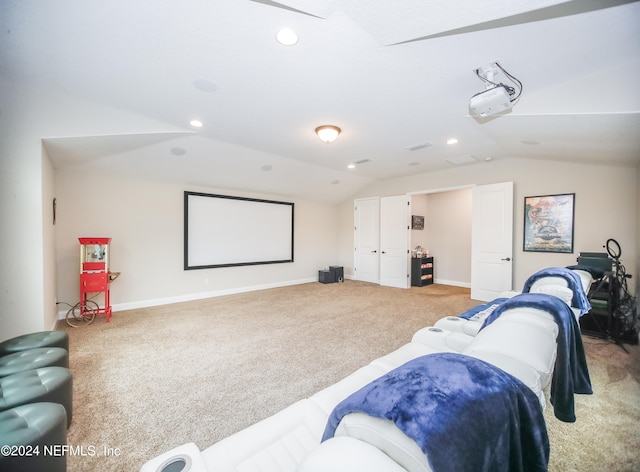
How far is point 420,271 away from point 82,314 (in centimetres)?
684

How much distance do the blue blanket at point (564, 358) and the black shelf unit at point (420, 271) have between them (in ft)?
17.7

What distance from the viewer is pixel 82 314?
3.99m

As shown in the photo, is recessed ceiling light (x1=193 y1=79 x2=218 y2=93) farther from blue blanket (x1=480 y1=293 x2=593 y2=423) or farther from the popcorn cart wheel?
the popcorn cart wheel

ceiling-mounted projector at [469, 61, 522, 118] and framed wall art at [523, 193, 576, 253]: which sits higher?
ceiling-mounted projector at [469, 61, 522, 118]

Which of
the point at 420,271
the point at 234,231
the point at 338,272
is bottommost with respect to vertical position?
the point at 338,272

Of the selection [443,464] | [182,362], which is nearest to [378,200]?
[182,362]

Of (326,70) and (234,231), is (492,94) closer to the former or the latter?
(326,70)

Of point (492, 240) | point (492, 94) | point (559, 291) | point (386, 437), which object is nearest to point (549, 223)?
point (492, 240)

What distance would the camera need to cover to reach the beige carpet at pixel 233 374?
169 centimetres

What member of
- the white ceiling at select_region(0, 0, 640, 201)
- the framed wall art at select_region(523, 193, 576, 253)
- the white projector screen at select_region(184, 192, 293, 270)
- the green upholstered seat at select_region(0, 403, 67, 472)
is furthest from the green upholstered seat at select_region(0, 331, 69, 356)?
the framed wall art at select_region(523, 193, 576, 253)

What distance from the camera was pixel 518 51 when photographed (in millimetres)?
2023

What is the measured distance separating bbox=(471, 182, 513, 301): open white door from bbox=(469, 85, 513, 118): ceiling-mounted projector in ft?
10.7

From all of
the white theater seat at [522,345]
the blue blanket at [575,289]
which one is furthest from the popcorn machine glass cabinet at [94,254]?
the blue blanket at [575,289]

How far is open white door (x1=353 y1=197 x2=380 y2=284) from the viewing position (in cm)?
728
